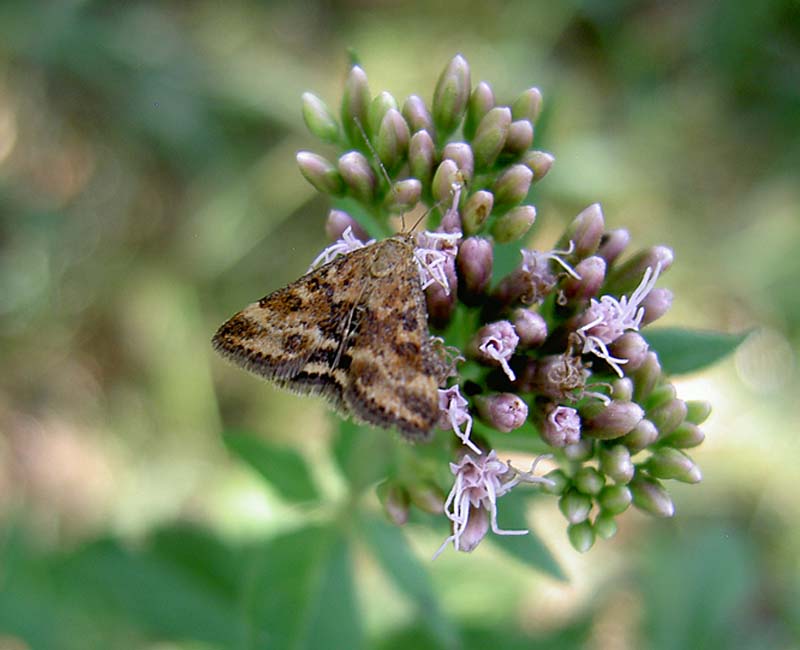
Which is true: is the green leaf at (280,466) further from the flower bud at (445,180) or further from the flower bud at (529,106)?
the flower bud at (529,106)

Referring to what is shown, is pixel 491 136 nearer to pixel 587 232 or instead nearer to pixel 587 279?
pixel 587 232

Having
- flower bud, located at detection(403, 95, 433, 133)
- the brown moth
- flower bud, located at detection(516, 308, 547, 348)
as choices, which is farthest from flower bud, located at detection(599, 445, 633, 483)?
flower bud, located at detection(403, 95, 433, 133)

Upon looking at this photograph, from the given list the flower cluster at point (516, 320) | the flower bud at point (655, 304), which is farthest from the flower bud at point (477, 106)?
the flower bud at point (655, 304)

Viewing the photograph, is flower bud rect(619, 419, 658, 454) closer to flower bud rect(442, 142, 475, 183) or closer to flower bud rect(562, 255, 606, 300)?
flower bud rect(562, 255, 606, 300)

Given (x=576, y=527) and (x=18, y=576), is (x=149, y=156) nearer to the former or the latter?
(x=18, y=576)

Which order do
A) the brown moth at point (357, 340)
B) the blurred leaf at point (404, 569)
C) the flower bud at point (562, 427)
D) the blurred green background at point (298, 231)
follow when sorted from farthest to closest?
the blurred green background at point (298, 231)
the blurred leaf at point (404, 569)
the flower bud at point (562, 427)
the brown moth at point (357, 340)

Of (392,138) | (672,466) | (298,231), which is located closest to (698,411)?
(672,466)

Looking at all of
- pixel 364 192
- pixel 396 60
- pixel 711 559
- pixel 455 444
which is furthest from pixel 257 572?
pixel 396 60
